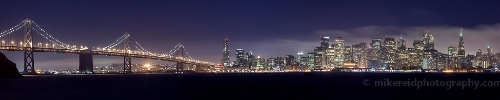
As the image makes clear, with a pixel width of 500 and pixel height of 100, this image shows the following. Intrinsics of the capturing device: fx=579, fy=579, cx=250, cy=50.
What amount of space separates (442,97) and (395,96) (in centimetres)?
312

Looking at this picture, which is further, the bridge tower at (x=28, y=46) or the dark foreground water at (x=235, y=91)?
the bridge tower at (x=28, y=46)

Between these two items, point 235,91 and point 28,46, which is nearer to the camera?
point 235,91

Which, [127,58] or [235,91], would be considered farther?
[127,58]

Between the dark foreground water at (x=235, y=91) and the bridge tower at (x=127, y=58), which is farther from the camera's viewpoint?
the bridge tower at (x=127, y=58)

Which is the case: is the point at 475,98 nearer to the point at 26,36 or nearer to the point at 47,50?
the point at 47,50

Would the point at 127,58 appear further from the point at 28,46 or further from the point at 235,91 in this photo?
the point at 235,91

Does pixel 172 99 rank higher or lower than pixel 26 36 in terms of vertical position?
lower

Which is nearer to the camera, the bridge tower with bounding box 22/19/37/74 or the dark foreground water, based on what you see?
the dark foreground water

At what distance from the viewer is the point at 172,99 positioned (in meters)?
38.3

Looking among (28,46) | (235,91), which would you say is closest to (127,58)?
(28,46)

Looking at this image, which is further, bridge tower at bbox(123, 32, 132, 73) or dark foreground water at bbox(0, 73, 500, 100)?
bridge tower at bbox(123, 32, 132, 73)

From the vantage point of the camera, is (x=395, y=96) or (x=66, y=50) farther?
(x=66, y=50)

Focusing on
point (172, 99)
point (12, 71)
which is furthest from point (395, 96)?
point (12, 71)

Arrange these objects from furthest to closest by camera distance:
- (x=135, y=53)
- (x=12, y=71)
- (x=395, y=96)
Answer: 1. (x=135, y=53)
2. (x=12, y=71)
3. (x=395, y=96)
